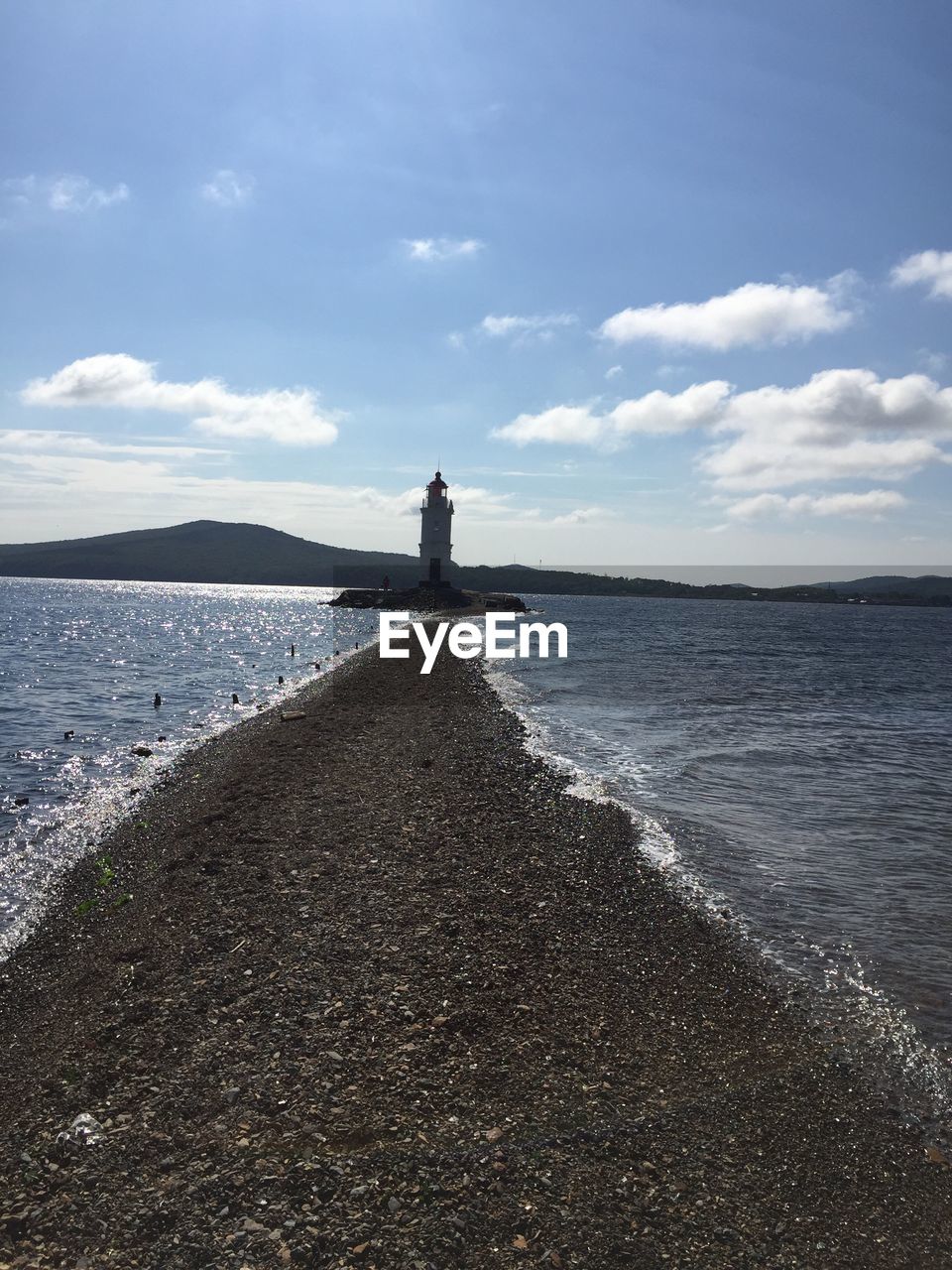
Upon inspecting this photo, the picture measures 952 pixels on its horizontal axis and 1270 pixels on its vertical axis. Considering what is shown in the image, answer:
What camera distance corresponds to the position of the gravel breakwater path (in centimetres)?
600

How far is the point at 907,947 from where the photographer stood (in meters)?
11.8

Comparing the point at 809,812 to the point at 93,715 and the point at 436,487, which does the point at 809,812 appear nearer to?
the point at 93,715

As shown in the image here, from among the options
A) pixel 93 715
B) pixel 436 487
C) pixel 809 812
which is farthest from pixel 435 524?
pixel 809 812

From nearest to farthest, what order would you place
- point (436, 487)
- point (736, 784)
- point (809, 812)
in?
point (809, 812), point (736, 784), point (436, 487)

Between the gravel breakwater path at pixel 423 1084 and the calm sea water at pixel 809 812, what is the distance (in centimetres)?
131

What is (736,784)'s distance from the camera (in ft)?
71.6

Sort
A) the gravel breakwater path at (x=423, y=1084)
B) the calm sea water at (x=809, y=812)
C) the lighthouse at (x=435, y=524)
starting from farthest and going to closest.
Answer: the lighthouse at (x=435, y=524) < the calm sea water at (x=809, y=812) < the gravel breakwater path at (x=423, y=1084)

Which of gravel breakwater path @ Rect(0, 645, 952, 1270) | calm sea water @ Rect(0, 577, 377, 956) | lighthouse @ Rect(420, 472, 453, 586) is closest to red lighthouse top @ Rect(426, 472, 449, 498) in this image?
lighthouse @ Rect(420, 472, 453, 586)

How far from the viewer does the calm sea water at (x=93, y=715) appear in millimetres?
16578

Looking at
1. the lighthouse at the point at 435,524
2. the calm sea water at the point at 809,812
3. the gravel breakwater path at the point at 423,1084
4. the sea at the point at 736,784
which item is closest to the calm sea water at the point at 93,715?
the sea at the point at 736,784

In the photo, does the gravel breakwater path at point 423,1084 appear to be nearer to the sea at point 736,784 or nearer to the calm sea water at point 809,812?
the sea at point 736,784

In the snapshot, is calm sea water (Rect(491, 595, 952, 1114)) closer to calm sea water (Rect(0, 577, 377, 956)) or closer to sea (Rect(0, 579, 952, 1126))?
sea (Rect(0, 579, 952, 1126))

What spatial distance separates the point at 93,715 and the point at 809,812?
93.7 feet

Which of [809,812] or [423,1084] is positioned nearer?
[423,1084]
